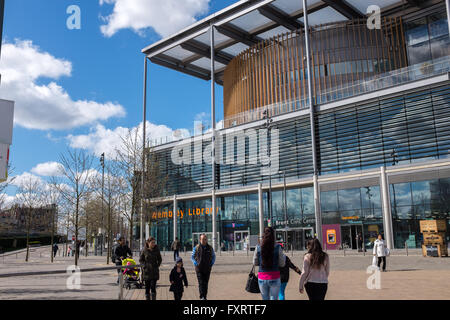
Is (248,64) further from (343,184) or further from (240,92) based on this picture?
(343,184)

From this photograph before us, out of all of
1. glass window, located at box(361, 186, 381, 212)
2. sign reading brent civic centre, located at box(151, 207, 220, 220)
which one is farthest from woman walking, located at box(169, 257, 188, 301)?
sign reading brent civic centre, located at box(151, 207, 220, 220)

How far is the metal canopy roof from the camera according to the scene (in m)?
42.5

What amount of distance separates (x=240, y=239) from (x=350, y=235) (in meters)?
12.6

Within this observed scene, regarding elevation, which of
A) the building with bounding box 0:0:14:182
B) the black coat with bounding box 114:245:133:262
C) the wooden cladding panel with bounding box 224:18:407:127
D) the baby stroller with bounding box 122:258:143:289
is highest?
the wooden cladding panel with bounding box 224:18:407:127

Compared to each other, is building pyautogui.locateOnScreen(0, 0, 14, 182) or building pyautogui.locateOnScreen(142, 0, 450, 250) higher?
building pyautogui.locateOnScreen(142, 0, 450, 250)

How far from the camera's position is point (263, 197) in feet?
138

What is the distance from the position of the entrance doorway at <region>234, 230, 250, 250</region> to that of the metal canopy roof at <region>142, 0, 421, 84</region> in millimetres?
22340

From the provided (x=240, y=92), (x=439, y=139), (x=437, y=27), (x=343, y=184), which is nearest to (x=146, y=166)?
(x=343, y=184)

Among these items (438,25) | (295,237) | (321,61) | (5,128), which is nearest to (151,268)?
(5,128)

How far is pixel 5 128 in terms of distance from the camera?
420cm

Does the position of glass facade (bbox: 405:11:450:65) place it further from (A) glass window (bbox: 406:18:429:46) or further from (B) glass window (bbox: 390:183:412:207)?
(B) glass window (bbox: 390:183:412:207)
